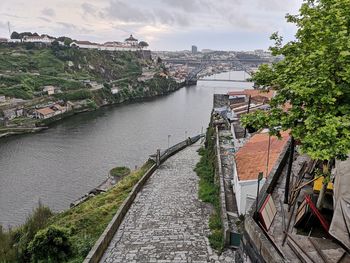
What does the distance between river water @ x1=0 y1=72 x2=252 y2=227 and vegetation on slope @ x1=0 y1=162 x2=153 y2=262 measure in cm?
811

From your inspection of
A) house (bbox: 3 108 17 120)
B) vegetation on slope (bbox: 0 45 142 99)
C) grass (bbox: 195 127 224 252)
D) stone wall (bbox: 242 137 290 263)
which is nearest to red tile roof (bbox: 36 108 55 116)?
house (bbox: 3 108 17 120)

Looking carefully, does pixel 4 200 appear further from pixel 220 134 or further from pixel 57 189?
pixel 220 134

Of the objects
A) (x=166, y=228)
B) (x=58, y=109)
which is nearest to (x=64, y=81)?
(x=58, y=109)

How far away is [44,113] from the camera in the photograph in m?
56.2

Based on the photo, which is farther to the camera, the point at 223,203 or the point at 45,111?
the point at 45,111

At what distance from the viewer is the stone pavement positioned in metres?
10.4

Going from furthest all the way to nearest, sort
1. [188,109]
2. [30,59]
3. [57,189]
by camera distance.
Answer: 1. [30,59]
2. [188,109]
3. [57,189]

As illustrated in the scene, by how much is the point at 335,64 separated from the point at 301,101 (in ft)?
2.28

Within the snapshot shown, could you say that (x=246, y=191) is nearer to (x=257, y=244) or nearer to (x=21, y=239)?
(x=257, y=244)

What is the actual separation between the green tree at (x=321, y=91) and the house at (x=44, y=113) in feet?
179

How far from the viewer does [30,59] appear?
8788cm

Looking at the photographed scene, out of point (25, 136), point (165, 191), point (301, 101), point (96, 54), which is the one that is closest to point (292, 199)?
point (301, 101)

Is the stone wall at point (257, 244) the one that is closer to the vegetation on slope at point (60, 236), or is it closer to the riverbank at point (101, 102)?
the vegetation on slope at point (60, 236)

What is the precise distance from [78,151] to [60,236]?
97.9ft
